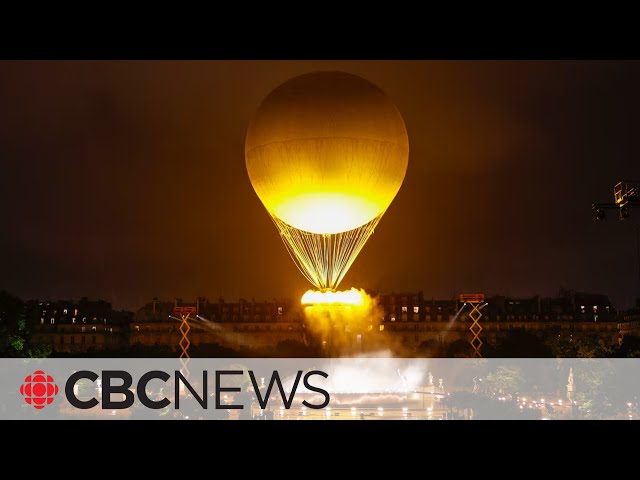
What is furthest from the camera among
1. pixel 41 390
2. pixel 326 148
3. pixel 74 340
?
pixel 74 340

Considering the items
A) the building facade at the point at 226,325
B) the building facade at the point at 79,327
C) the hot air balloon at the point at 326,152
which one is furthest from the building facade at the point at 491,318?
the hot air balloon at the point at 326,152

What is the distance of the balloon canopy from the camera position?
88.9 feet

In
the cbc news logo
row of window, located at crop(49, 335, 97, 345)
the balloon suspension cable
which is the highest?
row of window, located at crop(49, 335, 97, 345)

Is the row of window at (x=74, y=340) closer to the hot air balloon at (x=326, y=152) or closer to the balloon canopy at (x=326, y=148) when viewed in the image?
the hot air balloon at (x=326, y=152)

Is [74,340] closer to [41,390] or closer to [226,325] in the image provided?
[226,325]

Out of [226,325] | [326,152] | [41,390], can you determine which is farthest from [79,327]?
[326,152]

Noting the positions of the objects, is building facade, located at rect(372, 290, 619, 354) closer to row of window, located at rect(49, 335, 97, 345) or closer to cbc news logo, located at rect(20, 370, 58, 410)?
row of window, located at rect(49, 335, 97, 345)

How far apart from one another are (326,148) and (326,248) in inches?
243

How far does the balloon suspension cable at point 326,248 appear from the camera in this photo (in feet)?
105

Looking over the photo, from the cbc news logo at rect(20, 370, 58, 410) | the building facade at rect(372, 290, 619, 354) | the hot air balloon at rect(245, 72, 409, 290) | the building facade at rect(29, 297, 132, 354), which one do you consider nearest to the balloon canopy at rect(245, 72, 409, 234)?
the hot air balloon at rect(245, 72, 409, 290)

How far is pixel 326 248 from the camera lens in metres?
32.7

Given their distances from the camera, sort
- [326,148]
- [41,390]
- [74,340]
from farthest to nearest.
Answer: [74,340] → [41,390] → [326,148]

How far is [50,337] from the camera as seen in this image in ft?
357
